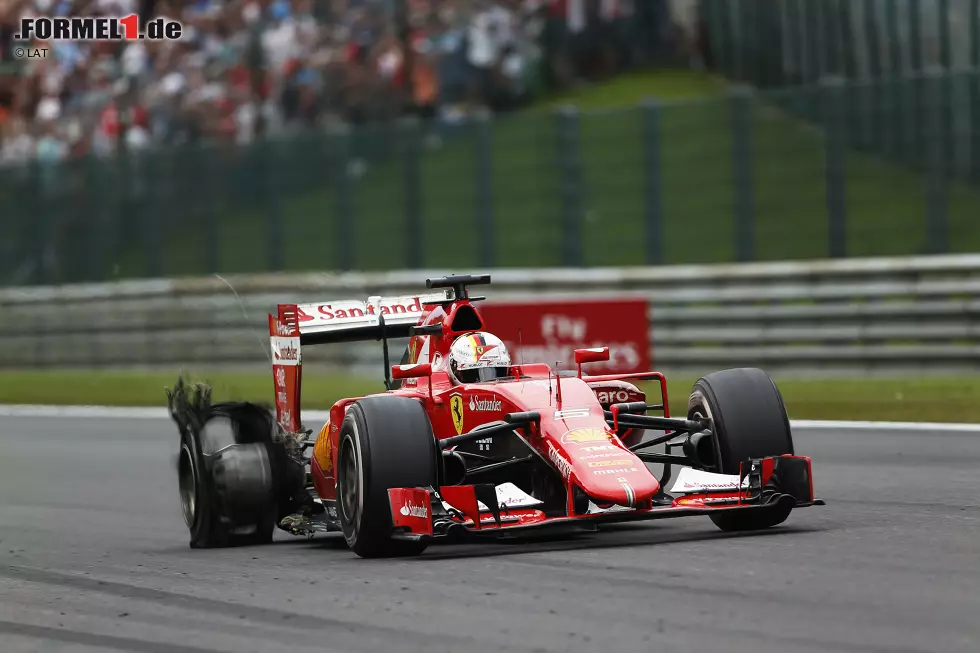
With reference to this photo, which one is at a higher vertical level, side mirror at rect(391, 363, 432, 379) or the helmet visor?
side mirror at rect(391, 363, 432, 379)

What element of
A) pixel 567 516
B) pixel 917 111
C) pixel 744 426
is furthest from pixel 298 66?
pixel 567 516

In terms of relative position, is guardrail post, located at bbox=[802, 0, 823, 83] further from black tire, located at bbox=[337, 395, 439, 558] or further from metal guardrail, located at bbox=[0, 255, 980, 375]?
black tire, located at bbox=[337, 395, 439, 558]

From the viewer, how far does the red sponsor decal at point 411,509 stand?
26.7 feet

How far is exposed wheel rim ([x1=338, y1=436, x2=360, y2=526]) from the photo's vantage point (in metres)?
8.55

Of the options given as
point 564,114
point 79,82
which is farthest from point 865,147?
point 79,82

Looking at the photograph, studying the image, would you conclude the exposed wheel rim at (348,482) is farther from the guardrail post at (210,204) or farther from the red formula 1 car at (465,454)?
the guardrail post at (210,204)

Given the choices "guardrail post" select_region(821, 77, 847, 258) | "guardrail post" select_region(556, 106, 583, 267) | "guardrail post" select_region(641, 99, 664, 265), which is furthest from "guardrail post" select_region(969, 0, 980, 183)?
"guardrail post" select_region(556, 106, 583, 267)

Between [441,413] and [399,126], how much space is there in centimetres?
1283

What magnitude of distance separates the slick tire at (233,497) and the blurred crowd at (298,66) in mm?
12072

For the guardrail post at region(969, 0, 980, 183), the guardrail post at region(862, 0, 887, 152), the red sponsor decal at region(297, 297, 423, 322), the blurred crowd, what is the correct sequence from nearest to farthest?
1. the red sponsor decal at region(297, 297, 423, 322)
2. the guardrail post at region(969, 0, 980, 183)
3. the guardrail post at region(862, 0, 887, 152)
4. the blurred crowd

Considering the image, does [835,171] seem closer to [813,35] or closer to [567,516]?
[813,35]

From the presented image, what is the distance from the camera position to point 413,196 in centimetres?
2159

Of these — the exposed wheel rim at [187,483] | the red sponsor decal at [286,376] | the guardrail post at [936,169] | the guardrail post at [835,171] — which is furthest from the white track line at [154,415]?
the exposed wheel rim at [187,483]

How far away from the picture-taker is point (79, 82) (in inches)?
1065
